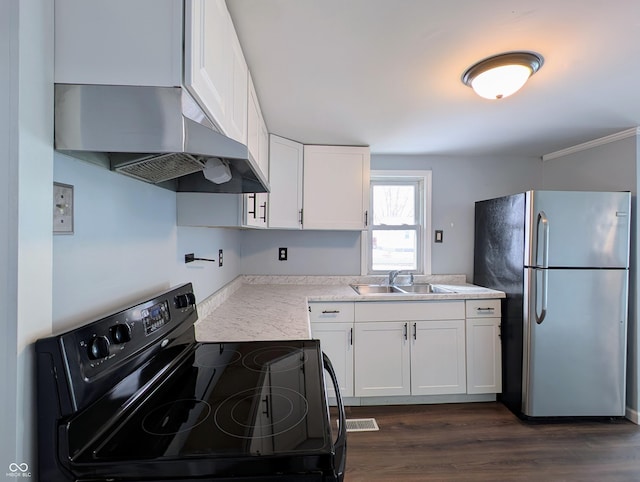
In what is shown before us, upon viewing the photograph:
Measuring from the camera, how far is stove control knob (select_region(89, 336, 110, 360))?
70cm

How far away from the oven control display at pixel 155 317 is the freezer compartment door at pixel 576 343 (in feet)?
7.80

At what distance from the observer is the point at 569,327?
229 cm

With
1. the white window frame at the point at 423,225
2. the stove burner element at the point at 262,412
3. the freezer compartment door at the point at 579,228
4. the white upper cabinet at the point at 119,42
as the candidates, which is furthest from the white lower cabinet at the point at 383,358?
the white upper cabinet at the point at 119,42

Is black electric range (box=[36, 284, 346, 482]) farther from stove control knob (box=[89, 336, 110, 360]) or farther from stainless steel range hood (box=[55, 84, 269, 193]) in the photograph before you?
stainless steel range hood (box=[55, 84, 269, 193])

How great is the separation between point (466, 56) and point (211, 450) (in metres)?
1.74

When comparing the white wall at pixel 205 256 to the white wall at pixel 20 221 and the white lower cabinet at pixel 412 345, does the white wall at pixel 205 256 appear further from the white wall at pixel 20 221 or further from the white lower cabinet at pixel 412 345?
the white wall at pixel 20 221

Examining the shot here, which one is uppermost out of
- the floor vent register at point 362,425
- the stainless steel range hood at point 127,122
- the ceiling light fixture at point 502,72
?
the ceiling light fixture at point 502,72

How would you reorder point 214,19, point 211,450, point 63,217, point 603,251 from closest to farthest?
Answer: point 211,450
point 63,217
point 214,19
point 603,251

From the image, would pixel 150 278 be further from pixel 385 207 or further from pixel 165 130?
pixel 385 207

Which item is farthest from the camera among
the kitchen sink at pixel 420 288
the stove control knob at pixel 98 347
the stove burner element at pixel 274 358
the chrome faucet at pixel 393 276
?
the chrome faucet at pixel 393 276

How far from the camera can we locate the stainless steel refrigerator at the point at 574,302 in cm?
226

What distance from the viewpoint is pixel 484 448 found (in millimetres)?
2014

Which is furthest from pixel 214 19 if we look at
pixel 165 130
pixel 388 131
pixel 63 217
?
pixel 388 131

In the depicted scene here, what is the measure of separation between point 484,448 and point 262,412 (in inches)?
75.0
